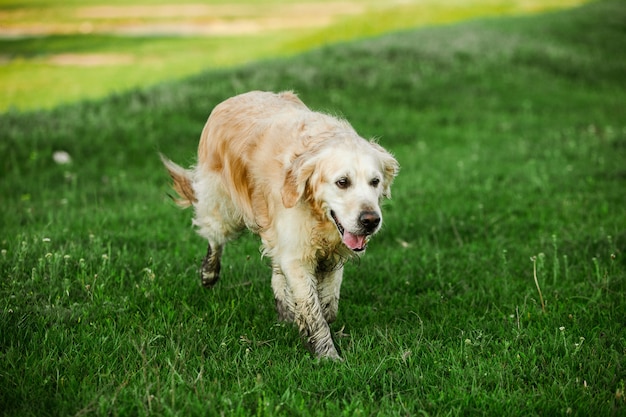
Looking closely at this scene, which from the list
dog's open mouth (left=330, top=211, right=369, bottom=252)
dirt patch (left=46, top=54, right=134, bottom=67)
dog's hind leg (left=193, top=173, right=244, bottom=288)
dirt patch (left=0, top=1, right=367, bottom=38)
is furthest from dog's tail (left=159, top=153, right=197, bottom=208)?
dirt patch (left=0, top=1, right=367, bottom=38)

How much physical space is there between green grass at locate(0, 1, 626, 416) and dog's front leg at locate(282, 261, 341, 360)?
12cm

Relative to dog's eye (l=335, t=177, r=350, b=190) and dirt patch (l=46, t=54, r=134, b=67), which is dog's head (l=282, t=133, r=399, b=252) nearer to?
dog's eye (l=335, t=177, r=350, b=190)

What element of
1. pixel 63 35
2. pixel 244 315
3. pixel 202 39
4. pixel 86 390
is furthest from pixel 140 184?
pixel 63 35

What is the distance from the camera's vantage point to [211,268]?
5.38 m

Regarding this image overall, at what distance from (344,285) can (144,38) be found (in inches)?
1085

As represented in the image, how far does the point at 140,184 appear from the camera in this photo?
8562mm

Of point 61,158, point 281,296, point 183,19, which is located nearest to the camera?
point 281,296

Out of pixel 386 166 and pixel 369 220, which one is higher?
pixel 386 166

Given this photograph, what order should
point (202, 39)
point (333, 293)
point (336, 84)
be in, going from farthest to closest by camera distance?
point (202, 39)
point (336, 84)
point (333, 293)

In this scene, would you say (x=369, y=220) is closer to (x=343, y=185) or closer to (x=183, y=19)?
(x=343, y=185)

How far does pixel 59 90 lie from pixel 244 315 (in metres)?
16.0

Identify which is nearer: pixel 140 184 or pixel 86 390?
pixel 86 390

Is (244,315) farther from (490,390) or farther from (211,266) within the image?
(490,390)

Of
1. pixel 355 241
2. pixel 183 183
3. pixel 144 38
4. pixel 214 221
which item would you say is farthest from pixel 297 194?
pixel 144 38
